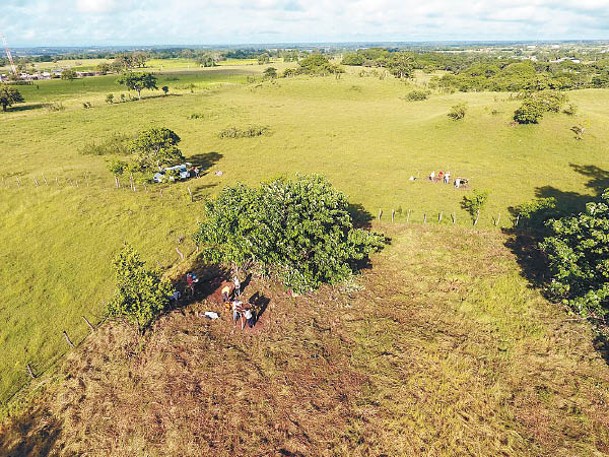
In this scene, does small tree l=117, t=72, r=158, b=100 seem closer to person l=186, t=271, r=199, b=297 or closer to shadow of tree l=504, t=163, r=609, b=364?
person l=186, t=271, r=199, b=297

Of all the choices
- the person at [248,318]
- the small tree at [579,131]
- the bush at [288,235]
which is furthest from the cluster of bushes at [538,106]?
the person at [248,318]

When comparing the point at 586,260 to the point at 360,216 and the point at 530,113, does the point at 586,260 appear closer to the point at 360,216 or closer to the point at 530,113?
the point at 360,216

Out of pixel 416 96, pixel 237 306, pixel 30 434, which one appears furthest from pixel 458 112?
pixel 30 434

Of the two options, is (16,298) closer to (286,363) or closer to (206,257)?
(206,257)

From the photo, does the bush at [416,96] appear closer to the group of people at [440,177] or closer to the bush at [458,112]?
the bush at [458,112]

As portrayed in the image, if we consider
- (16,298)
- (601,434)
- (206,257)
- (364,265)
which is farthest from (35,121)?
(601,434)

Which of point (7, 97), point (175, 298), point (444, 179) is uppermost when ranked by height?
point (7, 97)

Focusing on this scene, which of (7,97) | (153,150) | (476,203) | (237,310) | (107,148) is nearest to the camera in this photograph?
(237,310)
